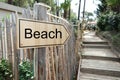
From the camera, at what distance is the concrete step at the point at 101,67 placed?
501cm

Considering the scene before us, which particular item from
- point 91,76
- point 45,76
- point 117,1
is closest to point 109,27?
point 117,1

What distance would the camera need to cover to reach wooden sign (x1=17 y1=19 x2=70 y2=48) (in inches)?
67.7

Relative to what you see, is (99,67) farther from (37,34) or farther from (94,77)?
(37,34)

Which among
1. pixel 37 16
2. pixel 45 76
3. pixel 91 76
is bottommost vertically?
pixel 91 76

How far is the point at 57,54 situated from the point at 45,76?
652mm

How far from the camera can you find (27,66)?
2879 mm

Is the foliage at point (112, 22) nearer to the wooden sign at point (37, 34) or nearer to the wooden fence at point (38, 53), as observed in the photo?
the wooden fence at point (38, 53)

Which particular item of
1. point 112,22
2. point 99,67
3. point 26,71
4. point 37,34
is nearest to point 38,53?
point 37,34

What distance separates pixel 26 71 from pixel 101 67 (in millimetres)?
3215

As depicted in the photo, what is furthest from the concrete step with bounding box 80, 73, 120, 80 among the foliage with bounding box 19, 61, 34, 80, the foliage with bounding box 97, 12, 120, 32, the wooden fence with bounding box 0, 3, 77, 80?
the foliage with bounding box 97, 12, 120, 32

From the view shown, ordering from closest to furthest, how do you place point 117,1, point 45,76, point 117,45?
1. point 45,76
2. point 117,45
3. point 117,1

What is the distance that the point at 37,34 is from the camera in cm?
191

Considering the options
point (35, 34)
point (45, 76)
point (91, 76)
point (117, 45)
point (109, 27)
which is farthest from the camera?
point (109, 27)

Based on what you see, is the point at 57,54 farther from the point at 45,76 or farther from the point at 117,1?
the point at 117,1
